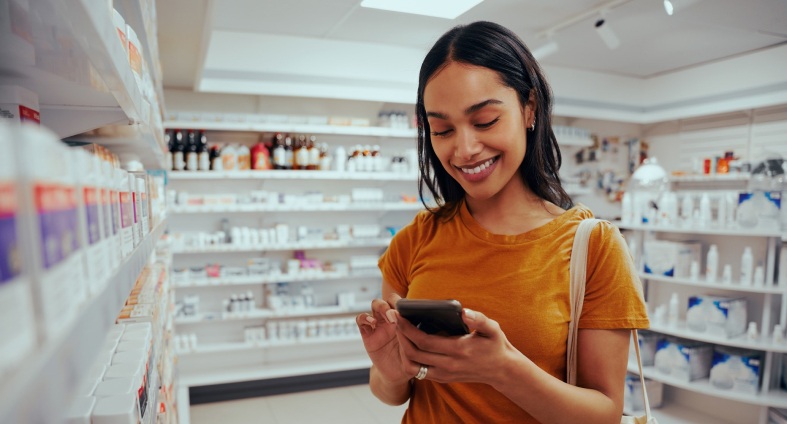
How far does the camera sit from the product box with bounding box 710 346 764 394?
3.73 m

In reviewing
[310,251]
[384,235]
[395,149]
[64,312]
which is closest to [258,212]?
[310,251]

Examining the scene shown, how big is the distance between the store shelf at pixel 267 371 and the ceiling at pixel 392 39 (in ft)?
8.65

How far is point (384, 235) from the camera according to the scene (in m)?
5.31

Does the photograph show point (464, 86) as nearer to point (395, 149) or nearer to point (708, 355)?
point (708, 355)

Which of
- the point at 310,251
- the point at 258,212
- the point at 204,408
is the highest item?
the point at 258,212

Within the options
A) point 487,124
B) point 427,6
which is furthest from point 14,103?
point 427,6

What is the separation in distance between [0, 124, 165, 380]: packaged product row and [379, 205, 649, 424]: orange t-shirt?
87 cm

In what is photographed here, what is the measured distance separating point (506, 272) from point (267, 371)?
164 inches

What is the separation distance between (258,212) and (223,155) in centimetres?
70

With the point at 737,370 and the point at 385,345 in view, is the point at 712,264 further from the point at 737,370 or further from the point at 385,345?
the point at 385,345

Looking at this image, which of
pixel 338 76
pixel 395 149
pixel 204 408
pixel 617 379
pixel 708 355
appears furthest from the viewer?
pixel 395 149

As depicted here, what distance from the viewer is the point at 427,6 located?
397cm

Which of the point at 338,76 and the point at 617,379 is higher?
the point at 338,76

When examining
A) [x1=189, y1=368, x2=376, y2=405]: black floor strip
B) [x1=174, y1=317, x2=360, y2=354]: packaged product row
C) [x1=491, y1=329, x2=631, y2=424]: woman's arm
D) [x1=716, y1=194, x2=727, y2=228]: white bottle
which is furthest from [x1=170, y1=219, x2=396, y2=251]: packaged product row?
[x1=491, y1=329, x2=631, y2=424]: woman's arm
